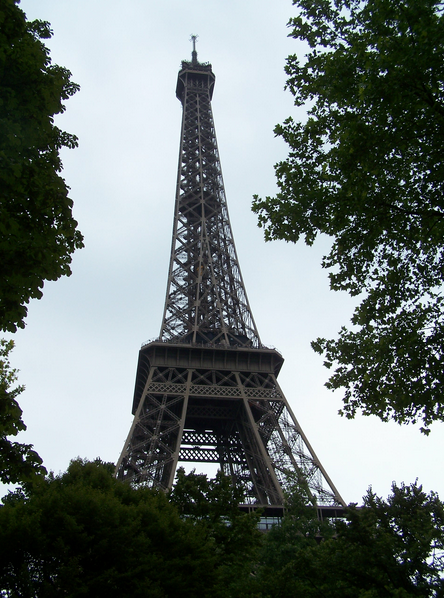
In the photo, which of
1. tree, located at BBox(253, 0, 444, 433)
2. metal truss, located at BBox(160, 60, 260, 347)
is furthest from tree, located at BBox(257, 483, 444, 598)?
metal truss, located at BBox(160, 60, 260, 347)

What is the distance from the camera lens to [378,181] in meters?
13.6

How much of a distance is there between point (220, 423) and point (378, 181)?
Result: 39132mm

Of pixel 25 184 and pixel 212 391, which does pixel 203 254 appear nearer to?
pixel 212 391

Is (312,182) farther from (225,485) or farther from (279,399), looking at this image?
(279,399)

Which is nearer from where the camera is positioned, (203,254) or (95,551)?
(95,551)

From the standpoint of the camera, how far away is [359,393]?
1530 cm

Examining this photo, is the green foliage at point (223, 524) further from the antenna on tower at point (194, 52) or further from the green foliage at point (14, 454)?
the antenna on tower at point (194, 52)

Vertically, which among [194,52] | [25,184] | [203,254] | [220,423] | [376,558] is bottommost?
[376,558]

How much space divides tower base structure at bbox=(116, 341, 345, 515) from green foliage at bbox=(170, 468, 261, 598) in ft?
50.3

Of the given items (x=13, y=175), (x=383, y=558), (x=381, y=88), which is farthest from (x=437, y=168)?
(x=383, y=558)

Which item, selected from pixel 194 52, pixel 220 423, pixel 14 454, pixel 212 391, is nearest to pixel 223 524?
pixel 14 454

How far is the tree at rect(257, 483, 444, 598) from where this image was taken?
752 inches

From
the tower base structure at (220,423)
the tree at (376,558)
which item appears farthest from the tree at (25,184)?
the tower base structure at (220,423)

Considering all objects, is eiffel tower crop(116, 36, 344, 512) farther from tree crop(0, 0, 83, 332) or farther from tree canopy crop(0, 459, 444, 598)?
tree crop(0, 0, 83, 332)
